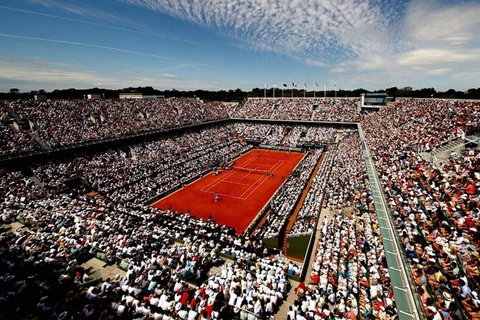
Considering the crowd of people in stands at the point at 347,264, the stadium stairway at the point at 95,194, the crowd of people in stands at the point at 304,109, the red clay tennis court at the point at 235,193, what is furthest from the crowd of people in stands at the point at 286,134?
the stadium stairway at the point at 95,194

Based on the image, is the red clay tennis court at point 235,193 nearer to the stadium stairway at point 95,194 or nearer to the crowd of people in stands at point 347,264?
the stadium stairway at point 95,194


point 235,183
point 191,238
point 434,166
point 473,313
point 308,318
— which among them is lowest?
point 235,183

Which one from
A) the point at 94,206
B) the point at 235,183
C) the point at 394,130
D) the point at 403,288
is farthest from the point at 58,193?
the point at 394,130

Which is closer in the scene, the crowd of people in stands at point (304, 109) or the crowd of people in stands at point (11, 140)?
the crowd of people in stands at point (11, 140)

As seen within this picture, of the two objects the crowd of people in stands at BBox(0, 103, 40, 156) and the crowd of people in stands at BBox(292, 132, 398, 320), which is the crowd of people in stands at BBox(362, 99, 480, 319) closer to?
the crowd of people in stands at BBox(292, 132, 398, 320)

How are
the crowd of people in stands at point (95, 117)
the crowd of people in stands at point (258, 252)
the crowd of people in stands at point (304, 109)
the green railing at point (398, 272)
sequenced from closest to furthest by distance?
the green railing at point (398, 272)
the crowd of people in stands at point (258, 252)
the crowd of people in stands at point (95, 117)
the crowd of people in stands at point (304, 109)

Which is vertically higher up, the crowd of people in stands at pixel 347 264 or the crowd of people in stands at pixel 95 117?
the crowd of people in stands at pixel 95 117

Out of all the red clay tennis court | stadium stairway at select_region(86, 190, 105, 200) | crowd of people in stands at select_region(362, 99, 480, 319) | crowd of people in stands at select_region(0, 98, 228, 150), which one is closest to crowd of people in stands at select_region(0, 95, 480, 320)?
crowd of people in stands at select_region(362, 99, 480, 319)

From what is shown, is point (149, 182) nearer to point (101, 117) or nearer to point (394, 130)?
point (101, 117)
